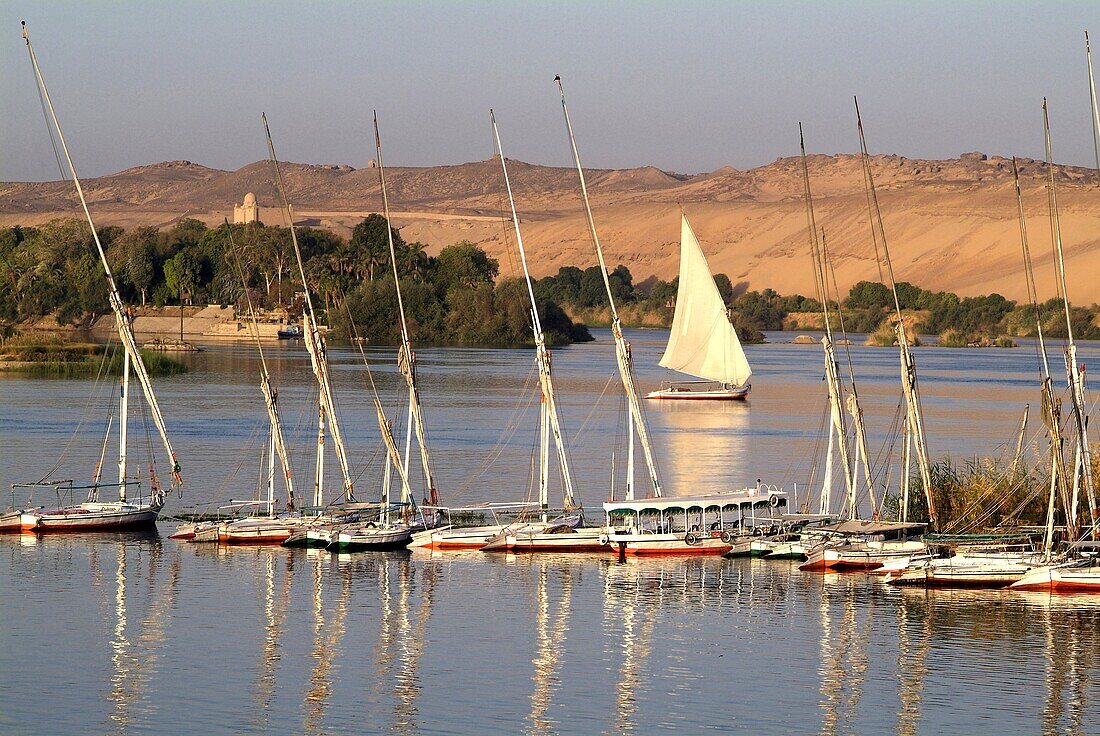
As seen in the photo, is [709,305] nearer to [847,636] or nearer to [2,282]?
[847,636]

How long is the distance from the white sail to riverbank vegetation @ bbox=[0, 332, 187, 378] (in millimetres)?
25781

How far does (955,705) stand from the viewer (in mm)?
23266

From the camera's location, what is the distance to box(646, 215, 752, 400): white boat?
70.5 m

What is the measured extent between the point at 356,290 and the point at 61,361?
4920cm

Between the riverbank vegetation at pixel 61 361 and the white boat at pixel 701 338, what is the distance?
25.1 meters

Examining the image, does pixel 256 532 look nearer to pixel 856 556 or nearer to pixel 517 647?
pixel 517 647

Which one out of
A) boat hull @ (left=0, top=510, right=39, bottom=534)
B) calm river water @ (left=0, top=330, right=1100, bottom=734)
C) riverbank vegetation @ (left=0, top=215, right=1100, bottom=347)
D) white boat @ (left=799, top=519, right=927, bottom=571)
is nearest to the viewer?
calm river water @ (left=0, top=330, right=1100, bottom=734)

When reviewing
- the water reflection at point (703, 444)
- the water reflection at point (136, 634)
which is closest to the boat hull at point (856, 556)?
the water reflection at point (703, 444)

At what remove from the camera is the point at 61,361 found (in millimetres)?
83812

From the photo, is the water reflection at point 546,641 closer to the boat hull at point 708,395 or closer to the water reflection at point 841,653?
the water reflection at point 841,653

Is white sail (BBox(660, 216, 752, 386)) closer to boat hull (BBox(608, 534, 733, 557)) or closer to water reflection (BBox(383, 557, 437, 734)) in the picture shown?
boat hull (BBox(608, 534, 733, 557))

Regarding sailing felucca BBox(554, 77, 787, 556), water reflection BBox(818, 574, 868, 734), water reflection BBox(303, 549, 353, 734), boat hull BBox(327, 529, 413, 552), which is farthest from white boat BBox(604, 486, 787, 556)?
water reflection BBox(303, 549, 353, 734)

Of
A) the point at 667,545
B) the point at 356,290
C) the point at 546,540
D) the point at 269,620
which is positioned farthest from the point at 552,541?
the point at 356,290

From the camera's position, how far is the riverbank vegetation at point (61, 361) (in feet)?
267
